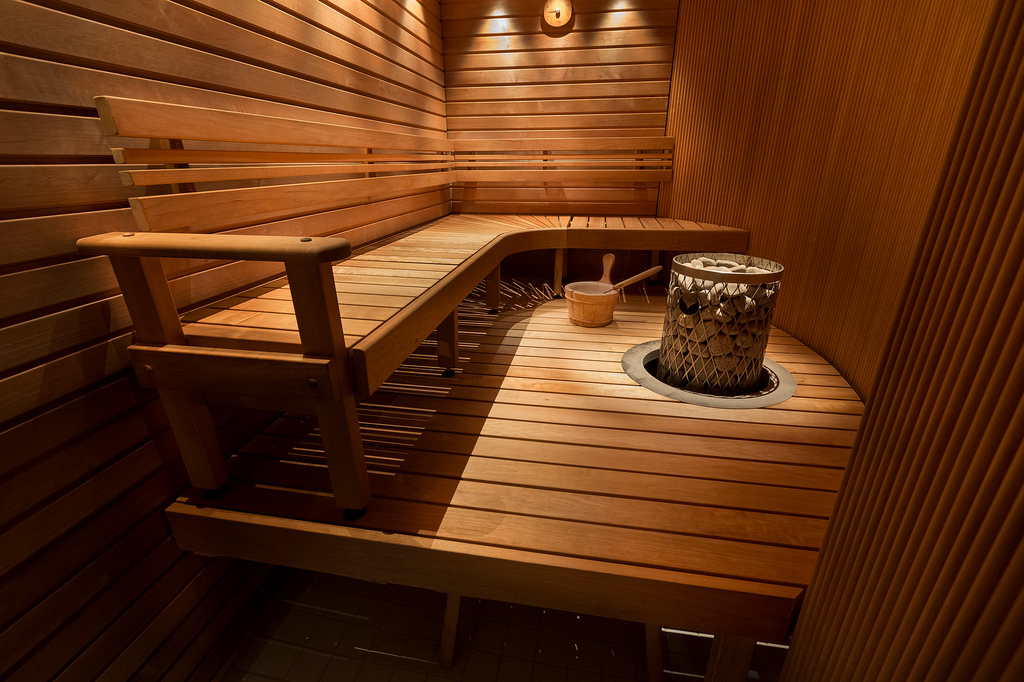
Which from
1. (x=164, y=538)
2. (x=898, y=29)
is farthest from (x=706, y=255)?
(x=164, y=538)

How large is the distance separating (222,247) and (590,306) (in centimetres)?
235

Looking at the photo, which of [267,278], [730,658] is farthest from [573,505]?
[267,278]

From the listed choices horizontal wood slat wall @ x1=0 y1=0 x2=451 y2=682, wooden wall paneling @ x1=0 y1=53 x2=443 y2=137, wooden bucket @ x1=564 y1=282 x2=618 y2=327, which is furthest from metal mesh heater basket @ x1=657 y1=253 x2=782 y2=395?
wooden wall paneling @ x1=0 y1=53 x2=443 y2=137

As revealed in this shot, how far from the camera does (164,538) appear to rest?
5.37ft

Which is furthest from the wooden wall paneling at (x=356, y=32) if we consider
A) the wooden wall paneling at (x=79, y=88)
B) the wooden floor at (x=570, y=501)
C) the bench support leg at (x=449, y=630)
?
the bench support leg at (x=449, y=630)

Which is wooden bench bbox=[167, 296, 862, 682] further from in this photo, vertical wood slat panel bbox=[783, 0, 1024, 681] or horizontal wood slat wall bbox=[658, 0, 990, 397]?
horizontal wood slat wall bbox=[658, 0, 990, 397]

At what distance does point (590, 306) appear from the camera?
A: 320cm

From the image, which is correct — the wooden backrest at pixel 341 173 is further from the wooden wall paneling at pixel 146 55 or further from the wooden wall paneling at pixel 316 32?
the wooden wall paneling at pixel 316 32

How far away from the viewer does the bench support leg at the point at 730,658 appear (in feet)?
4.77

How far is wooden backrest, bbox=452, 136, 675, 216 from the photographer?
165 inches

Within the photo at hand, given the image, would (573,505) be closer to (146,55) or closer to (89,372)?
(89,372)

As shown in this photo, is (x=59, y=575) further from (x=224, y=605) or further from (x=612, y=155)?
A: (x=612, y=155)

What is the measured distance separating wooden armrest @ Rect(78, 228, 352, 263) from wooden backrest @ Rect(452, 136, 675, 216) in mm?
3397

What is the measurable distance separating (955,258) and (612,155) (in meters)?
3.82
